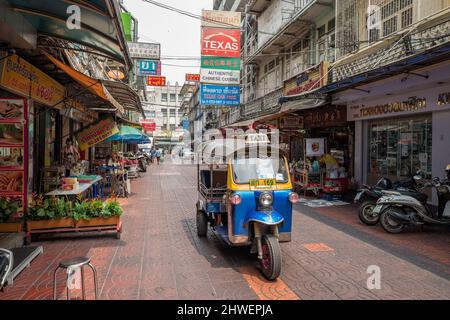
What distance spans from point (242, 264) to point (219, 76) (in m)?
12.4

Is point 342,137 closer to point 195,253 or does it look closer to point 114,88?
point 114,88

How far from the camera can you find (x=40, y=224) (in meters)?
6.25

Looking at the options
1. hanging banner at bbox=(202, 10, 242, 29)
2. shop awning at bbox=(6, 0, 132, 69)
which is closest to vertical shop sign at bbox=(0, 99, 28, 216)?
shop awning at bbox=(6, 0, 132, 69)

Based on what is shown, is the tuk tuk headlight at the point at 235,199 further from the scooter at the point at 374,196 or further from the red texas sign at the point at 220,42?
the red texas sign at the point at 220,42

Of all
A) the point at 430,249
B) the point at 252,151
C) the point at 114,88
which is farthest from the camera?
the point at 114,88

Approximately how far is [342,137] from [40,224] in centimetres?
1253

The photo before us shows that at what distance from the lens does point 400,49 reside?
9.58 m

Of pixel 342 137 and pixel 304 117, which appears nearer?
pixel 342 137

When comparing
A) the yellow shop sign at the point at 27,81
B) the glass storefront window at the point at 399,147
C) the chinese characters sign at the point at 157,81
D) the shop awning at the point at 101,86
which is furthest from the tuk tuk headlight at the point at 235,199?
the chinese characters sign at the point at 157,81

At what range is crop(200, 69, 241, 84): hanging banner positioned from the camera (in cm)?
1613

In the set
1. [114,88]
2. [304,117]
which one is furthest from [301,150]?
[114,88]

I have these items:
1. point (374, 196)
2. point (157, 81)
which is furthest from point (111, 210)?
point (157, 81)

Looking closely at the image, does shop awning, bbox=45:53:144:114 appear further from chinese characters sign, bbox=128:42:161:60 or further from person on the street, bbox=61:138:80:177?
chinese characters sign, bbox=128:42:161:60

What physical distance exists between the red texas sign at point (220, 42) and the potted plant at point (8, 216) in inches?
424
